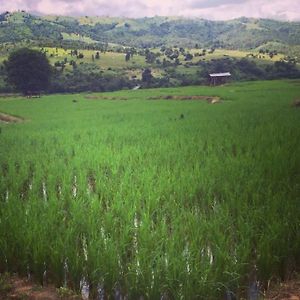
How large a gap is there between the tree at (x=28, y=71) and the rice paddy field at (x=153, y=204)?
282mm

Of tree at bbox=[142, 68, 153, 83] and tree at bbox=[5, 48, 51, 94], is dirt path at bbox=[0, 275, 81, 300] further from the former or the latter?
tree at bbox=[142, 68, 153, 83]

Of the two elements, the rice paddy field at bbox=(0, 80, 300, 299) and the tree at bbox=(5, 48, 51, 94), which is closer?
the rice paddy field at bbox=(0, 80, 300, 299)

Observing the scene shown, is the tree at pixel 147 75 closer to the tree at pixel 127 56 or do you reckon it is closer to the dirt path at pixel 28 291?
the tree at pixel 127 56

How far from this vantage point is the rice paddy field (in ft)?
7.12

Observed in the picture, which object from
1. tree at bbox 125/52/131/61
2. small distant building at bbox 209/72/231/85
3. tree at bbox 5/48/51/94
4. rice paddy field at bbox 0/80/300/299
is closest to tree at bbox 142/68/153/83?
tree at bbox 125/52/131/61

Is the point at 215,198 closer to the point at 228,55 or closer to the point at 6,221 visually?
the point at 6,221

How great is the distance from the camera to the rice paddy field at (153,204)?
85.4 inches

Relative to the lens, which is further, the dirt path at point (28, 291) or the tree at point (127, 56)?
the tree at point (127, 56)

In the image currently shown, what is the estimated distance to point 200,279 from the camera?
6.63 feet

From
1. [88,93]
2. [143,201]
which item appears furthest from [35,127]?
[143,201]

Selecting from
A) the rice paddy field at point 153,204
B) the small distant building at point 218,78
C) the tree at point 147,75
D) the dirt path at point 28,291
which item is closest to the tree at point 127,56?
the tree at point 147,75

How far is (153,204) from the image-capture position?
3.13 metres

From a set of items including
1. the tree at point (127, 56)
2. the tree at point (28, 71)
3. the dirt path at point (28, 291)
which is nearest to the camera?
the dirt path at point (28, 291)

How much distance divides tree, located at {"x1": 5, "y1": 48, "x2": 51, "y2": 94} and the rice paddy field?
0.28 metres
